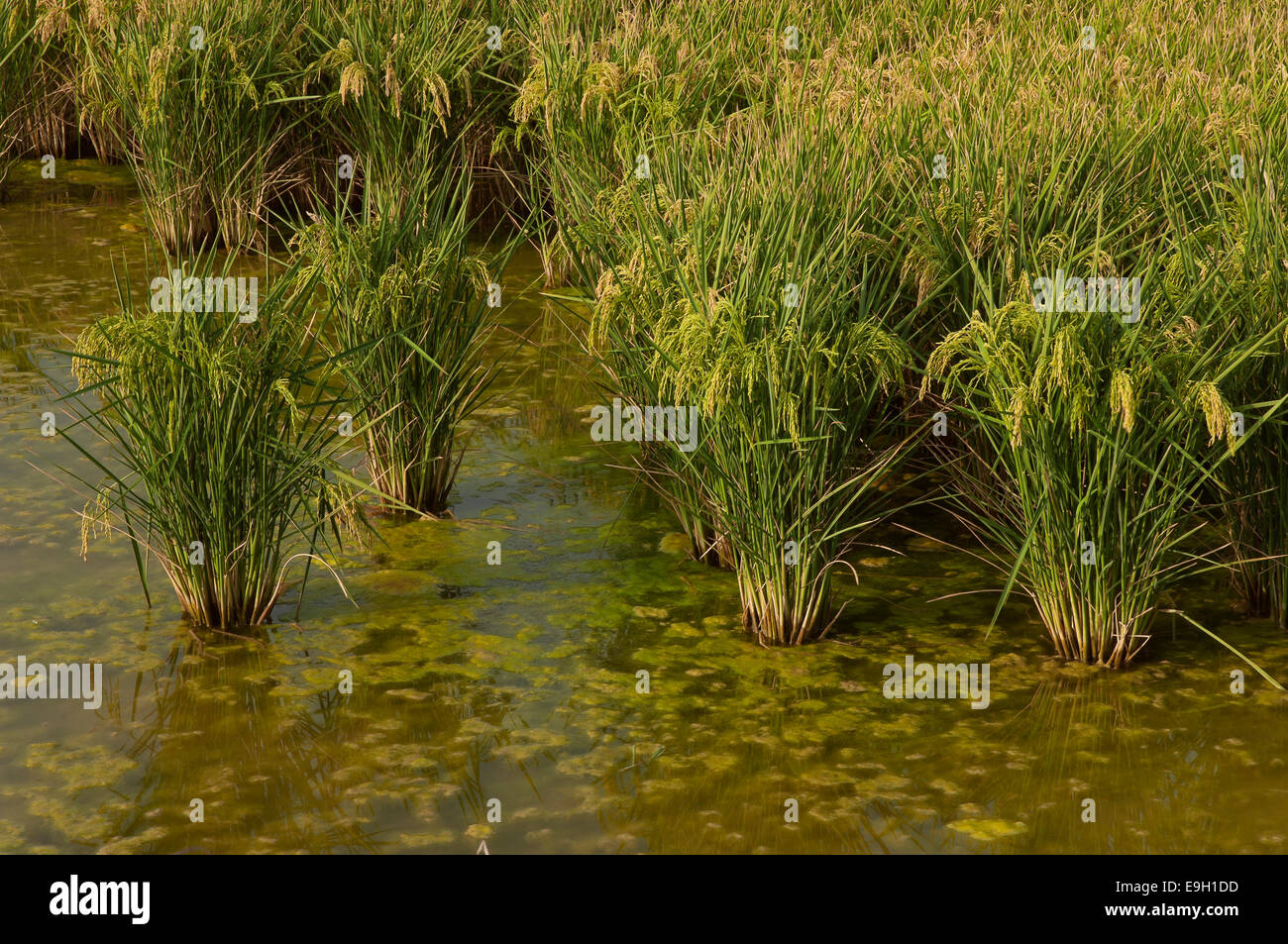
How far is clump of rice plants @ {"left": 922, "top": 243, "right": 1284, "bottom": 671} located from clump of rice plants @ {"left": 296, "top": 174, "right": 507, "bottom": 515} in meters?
1.76

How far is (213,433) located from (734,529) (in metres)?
1.57

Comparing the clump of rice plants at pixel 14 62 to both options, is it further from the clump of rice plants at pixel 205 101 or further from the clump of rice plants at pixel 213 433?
the clump of rice plants at pixel 213 433

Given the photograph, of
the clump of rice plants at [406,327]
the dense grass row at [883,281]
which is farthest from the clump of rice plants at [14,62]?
the clump of rice plants at [406,327]

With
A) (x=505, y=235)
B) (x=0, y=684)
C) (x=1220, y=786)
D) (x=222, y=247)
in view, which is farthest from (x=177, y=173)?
(x=1220, y=786)

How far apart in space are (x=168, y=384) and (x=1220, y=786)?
3.12 metres

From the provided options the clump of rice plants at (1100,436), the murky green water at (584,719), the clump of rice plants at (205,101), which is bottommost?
the murky green water at (584,719)

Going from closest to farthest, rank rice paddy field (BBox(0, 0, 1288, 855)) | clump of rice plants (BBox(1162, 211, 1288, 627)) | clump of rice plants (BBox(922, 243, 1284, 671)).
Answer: rice paddy field (BBox(0, 0, 1288, 855)), clump of rice plants (BBox(922, 243, 1284, 671)), clump of rice plants (BBox(1162, 211, 1288, 627))

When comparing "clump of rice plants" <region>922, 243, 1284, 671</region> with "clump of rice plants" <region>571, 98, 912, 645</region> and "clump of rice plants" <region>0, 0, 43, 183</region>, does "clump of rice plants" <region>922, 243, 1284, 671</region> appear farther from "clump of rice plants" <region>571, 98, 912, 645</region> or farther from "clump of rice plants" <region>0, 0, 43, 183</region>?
"clump of rice plants" <region>0, 0, 43, 183</region>

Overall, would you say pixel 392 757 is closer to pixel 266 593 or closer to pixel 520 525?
pixel 266 593

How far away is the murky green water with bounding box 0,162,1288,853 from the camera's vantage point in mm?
3814

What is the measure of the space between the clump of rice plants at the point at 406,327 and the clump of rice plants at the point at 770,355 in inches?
22.5

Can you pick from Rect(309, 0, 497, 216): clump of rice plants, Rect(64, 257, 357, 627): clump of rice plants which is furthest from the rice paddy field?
Rect(309, 0, 497, 216): clump of rice plants

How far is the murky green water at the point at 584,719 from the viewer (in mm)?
3814

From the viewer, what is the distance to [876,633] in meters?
4.81
